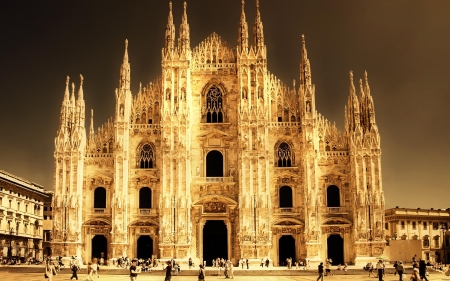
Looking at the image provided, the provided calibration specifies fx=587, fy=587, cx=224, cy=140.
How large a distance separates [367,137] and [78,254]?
25752mm

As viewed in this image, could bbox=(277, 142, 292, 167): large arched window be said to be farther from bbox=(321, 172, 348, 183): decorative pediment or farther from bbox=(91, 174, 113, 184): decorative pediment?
bbox=(91, 174, 113, 184): decorative pediment

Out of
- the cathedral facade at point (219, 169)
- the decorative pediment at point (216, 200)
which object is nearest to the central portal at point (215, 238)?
the cathedral facade at point (219, 169)

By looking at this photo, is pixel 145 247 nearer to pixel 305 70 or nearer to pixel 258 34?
pixel 305 70

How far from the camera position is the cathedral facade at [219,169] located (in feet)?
157

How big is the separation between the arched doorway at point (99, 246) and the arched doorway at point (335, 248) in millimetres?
18663

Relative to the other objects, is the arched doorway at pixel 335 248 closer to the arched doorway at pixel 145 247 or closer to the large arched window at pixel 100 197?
the arched doorway at pixel 145 247

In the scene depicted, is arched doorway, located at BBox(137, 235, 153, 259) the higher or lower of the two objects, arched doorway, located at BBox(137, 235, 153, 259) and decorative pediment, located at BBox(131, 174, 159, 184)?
the lower

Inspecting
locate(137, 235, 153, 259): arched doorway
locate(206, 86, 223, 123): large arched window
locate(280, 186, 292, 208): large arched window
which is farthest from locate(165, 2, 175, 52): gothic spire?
locate(137, 235, 153, 259): arched doorway

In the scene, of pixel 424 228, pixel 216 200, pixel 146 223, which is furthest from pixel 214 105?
pixel 424 228

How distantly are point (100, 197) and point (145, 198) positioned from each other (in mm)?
3841

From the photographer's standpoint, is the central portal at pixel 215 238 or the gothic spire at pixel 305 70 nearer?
the central portal at pixel 215 238

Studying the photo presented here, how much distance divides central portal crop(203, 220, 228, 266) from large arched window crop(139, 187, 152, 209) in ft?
17.1

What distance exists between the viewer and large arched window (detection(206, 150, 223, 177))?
165 ft

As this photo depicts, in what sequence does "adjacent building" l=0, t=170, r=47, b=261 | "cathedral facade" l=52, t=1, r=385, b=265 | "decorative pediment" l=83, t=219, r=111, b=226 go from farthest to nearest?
"adjacent building" l=0, t=170, r=47, b=261
"decorative pediment" l=83, t=219, r=111, b=226
"cathedral facade" l=52, t=1, r=385, b=265
